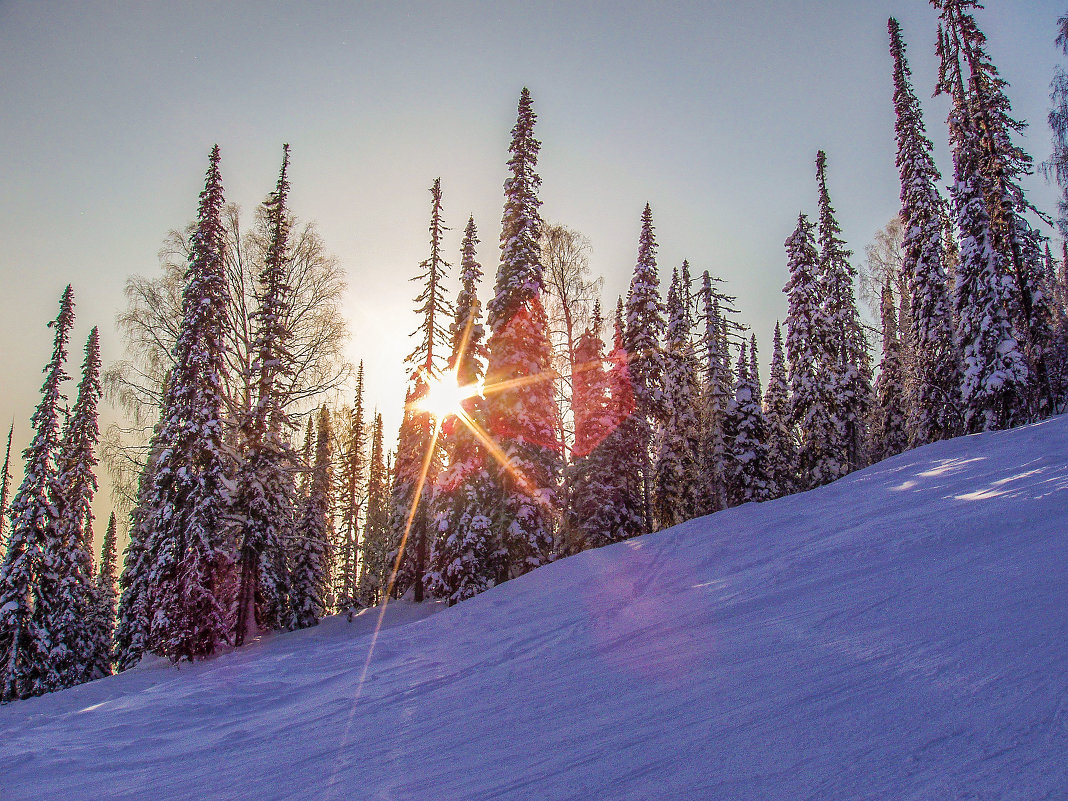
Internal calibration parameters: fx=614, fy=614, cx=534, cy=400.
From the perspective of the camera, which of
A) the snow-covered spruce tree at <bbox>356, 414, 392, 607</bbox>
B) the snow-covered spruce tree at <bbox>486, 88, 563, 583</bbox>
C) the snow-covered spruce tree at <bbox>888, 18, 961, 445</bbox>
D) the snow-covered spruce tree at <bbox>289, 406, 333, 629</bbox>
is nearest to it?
the snow-covered spruce tree at <bbox>486, 88, 563, 583</bbox>

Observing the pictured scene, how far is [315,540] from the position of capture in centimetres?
3067

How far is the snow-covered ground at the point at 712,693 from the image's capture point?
12.5 ft

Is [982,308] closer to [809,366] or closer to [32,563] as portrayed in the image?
[809,366]

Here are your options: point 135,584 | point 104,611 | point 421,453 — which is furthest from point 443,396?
point 104,611

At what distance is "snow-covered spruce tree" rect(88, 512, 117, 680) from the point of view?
1075 inches

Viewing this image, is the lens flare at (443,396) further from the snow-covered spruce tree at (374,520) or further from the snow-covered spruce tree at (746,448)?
the snow-covered spruce tree at (374,520)

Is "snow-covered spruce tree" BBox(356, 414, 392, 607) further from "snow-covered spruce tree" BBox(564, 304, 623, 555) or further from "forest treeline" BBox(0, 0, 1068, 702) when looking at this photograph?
"snow-covered spruce tree" BBox(564, 304, 623, 555)

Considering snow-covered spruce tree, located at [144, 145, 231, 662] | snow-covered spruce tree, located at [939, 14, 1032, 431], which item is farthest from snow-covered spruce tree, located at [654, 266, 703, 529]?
snow-covered spruce tree, located at [144, 145, 231, 662]

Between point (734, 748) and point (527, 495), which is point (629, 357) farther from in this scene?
point (734, 748)

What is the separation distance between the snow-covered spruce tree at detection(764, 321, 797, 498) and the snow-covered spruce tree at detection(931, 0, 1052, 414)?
1144 cm

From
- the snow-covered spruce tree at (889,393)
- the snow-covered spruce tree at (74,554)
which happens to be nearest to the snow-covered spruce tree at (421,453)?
the snow-covered spruce tree at (74,554)

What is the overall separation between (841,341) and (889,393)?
8.38m

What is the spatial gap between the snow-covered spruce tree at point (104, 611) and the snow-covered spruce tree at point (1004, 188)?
37495mm

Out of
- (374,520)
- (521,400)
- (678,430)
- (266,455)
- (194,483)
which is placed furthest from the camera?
(374,520)
